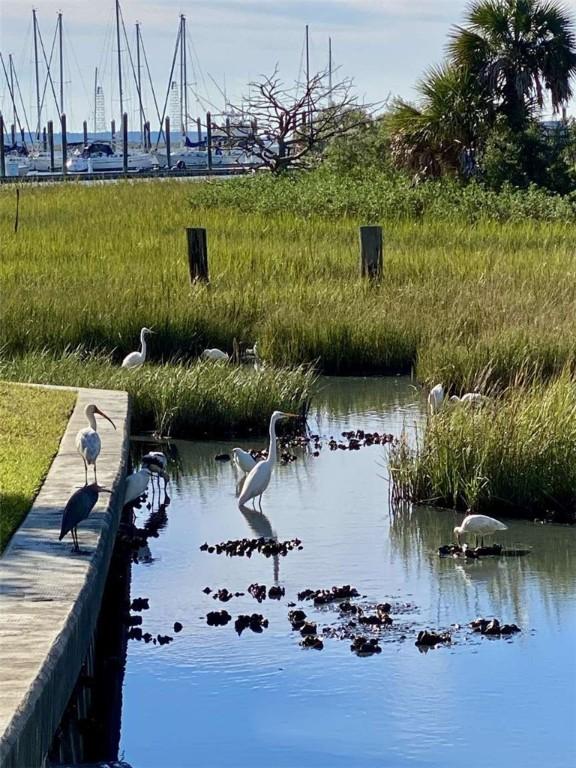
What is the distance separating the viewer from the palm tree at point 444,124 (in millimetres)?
30219

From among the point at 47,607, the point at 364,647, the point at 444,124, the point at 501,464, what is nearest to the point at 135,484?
the point at 501,464

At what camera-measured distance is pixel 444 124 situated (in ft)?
99.0

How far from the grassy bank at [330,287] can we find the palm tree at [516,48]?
137 inches

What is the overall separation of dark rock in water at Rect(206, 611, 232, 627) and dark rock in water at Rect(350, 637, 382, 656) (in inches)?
31.9

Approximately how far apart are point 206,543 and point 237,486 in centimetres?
163

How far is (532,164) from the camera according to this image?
3000 centimetres

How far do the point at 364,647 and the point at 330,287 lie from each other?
11093 millimetres

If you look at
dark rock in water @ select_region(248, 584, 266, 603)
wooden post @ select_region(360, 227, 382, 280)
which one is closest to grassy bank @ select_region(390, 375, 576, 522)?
dark rock in water @ select_region(248, 584, 266, 603)

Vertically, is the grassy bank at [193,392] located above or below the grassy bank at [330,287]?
below

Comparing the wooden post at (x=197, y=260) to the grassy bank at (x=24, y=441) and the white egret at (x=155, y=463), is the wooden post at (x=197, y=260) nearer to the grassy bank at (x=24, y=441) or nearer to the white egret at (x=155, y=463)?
the grassy bank at (x=24, y=441)

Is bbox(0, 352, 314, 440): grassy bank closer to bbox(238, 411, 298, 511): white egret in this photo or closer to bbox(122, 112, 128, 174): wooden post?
bbox(238, 411, 298, 511): white egret

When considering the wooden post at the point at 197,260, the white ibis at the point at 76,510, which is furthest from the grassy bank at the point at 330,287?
the white ibis at the point at 76,510

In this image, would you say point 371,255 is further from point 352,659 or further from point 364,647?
point 352,659

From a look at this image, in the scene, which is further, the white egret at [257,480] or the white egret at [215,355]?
the white egret at [215,355]
